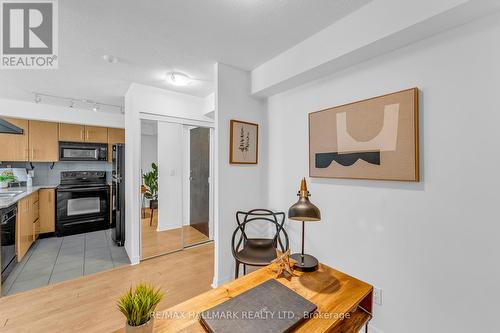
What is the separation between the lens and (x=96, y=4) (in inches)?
59.7

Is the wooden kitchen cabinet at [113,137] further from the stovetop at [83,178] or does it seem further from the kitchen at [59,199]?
the stovetop at [83,178]

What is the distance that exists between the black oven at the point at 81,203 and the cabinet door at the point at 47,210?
11cm

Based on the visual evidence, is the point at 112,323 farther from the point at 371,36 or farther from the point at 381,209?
the point at 371,36

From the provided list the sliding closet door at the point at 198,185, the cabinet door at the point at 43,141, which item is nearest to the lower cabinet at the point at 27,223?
the cabinet door at the point at 43,141

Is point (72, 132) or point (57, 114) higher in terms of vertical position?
point (57, 114)

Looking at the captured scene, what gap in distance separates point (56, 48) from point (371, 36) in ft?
9.41

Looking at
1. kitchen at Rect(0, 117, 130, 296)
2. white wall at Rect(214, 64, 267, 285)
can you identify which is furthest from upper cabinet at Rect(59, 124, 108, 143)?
white wall at Rect(214, 64, 267, 285)

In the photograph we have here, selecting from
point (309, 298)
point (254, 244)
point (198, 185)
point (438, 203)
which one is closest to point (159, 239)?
point (198, 185)

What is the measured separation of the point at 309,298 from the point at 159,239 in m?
3.03

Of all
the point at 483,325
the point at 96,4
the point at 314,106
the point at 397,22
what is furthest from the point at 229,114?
the point at 483,325

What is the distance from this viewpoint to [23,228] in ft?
9.50

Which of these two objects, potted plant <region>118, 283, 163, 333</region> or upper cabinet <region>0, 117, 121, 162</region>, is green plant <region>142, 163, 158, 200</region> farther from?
potted plant <region>118, 283, 163, 333</region>

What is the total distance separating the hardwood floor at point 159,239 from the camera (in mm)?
3199

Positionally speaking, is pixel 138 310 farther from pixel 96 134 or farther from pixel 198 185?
pixel 96 134
